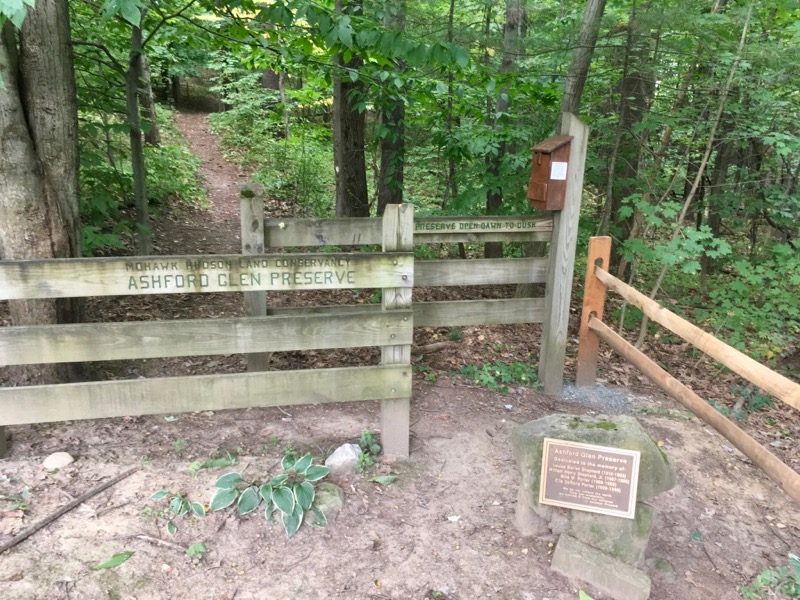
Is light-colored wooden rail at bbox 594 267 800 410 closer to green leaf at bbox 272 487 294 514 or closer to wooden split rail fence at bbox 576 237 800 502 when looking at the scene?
wooden split rail fence at bbox 576 237 800 502

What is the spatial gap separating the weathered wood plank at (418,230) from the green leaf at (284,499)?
1.86 metres

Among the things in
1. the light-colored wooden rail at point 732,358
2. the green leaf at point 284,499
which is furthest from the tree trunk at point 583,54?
the green leaf at point 284,499

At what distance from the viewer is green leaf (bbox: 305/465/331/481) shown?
10.5ft

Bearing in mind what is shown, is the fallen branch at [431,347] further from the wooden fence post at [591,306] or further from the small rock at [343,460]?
the small rock at [343,460]

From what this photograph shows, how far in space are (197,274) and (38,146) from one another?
4.83ft

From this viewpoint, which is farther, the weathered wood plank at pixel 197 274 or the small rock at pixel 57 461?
the small rock at pixel 57 461

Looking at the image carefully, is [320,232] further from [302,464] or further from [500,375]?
[500,375]

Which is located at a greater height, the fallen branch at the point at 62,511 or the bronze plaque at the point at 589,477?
the bronze plaque at the point at 589,477

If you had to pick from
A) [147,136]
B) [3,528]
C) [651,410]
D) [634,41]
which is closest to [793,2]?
[634,41]

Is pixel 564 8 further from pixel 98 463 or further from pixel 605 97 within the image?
pixel 98 463

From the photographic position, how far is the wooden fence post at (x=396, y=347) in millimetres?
3170

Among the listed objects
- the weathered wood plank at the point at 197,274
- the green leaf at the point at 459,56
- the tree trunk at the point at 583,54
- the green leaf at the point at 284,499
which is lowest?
the green leaf at the point at 284,499

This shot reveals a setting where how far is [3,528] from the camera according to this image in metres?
2.73

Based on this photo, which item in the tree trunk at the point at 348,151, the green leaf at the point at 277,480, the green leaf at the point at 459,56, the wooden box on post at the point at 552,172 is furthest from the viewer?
the tree trunk at the point at 348,151
